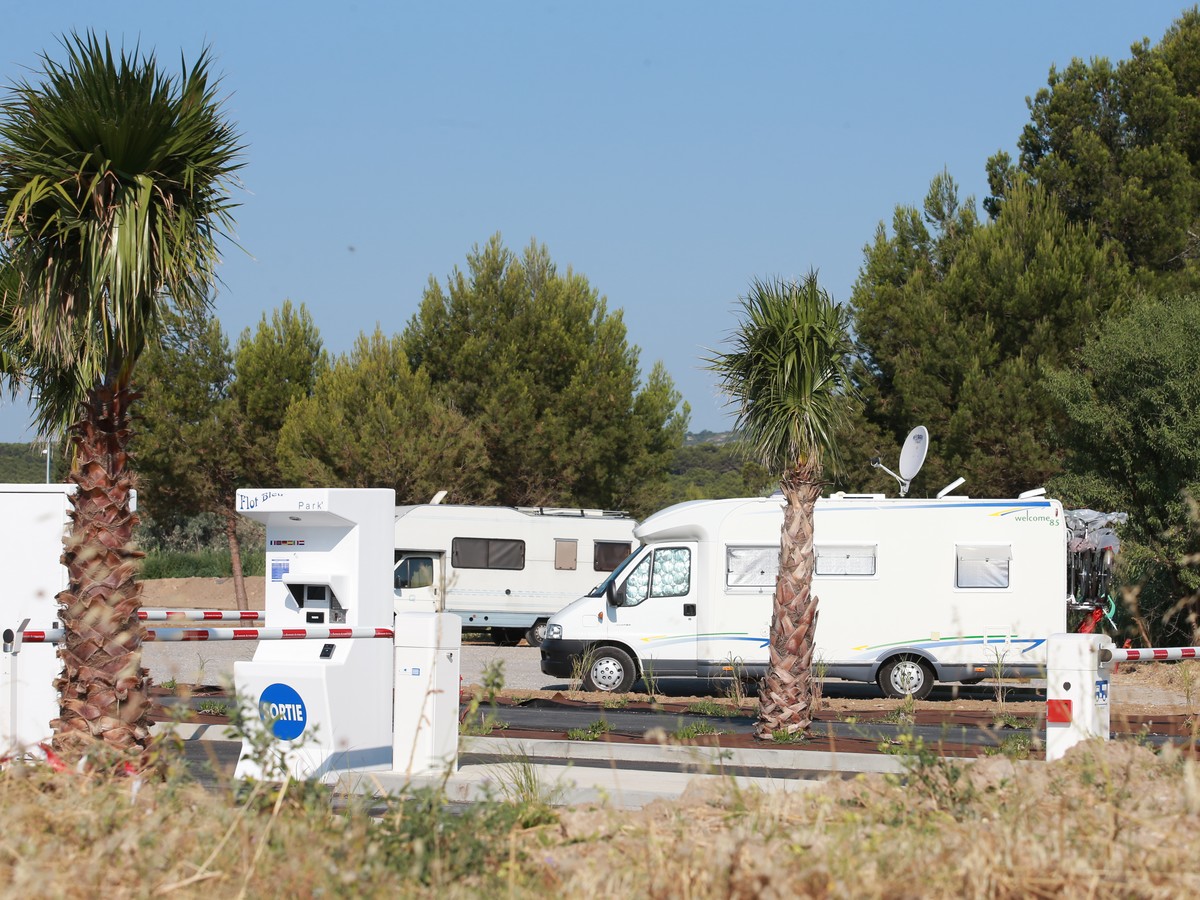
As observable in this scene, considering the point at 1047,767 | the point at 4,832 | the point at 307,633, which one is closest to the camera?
the point at 4,832

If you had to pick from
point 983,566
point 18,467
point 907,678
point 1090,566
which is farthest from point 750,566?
point 18,467

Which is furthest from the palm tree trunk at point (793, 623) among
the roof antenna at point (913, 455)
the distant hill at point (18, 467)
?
the distant hill at point (18, 467)

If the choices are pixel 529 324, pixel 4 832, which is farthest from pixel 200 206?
pixel 529 324

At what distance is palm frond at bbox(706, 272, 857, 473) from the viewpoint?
1127cm

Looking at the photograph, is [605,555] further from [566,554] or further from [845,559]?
[845,559]

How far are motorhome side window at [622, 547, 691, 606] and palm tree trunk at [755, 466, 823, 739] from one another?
5323 mm

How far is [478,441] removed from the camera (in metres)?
32.2

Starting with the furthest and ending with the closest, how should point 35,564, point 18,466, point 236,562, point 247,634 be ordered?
point 18,466
point 236,562
point 35,564
point 247,634

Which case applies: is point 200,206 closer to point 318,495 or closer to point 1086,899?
point 318,495

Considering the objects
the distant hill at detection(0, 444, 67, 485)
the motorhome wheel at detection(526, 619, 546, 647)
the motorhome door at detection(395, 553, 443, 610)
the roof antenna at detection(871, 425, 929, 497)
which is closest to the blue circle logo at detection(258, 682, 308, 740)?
the roof antenna at detection(871, 425, 929, 497)

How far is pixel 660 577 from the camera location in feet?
55.0

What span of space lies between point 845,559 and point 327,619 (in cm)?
838

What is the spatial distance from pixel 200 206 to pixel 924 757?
5692 mm

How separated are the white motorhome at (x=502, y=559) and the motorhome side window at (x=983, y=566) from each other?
430 inches
